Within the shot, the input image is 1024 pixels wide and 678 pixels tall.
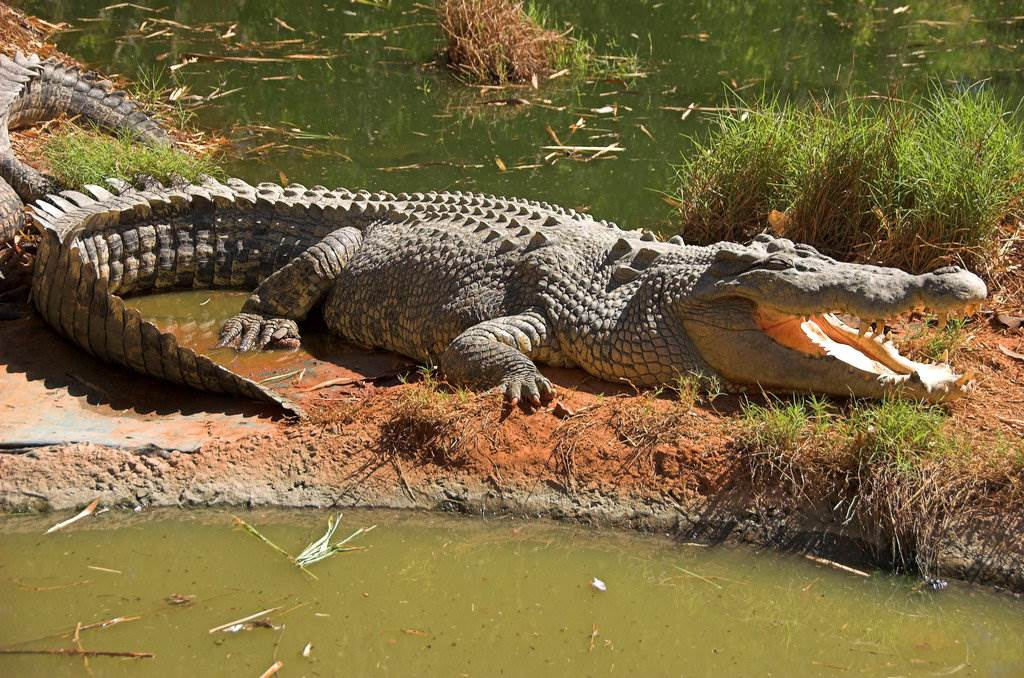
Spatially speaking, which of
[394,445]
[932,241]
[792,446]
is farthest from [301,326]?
[932,241]

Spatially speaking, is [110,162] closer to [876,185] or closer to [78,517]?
[78,517]

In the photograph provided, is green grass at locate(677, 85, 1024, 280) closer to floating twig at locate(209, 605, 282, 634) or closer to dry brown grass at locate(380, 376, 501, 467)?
dry brown grass at locate(380, 376, 501, 467)

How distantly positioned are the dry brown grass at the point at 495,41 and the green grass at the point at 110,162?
133 inches

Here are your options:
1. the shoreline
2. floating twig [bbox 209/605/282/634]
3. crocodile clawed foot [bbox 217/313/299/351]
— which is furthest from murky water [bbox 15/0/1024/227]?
floating twig [bbox 209/605/282/634]

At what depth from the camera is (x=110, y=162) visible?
7391 millimetres

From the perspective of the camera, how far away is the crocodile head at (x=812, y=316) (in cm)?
473

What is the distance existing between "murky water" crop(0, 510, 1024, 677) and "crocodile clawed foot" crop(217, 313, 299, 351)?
163 centimetres

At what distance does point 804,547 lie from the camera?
441 centimetres

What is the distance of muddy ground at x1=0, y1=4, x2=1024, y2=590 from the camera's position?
14.8 ft

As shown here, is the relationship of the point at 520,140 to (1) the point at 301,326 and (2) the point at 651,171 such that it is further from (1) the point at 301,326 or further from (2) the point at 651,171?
(1) the point at 301,326

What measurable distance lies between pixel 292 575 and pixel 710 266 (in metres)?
2.43

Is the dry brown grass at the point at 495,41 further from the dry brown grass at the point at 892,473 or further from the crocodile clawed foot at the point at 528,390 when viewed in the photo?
the dry brown grass at the point at 892,473

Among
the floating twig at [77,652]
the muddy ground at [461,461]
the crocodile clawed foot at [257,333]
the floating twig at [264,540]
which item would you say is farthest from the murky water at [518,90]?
the floating twig at [77,652]

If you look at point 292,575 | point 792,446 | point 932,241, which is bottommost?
point 292,575
